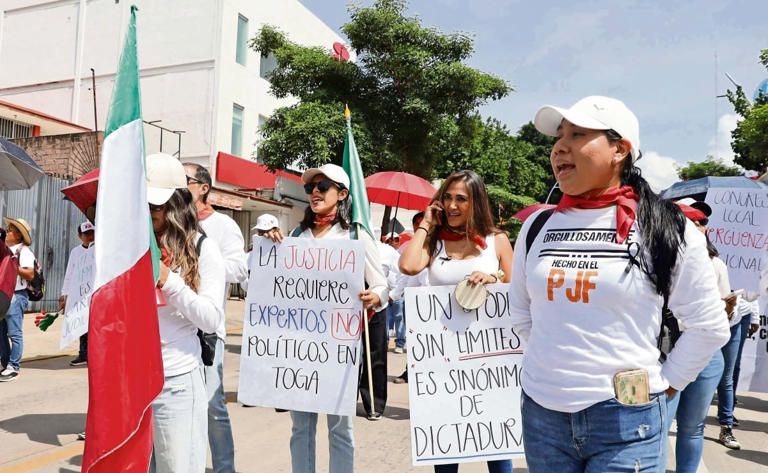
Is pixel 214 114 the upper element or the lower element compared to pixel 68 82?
lower

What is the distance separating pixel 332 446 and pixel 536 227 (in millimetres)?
1851

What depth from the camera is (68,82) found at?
25094 millimetres

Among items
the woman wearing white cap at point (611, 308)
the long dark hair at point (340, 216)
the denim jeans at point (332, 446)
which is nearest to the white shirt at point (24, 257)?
the long dark hair at point (340, 216)

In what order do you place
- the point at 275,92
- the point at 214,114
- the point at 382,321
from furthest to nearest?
the point at 214,114
the point at 275,92
the point at 382,321

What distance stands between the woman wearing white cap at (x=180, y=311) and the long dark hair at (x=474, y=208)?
1.42 meters

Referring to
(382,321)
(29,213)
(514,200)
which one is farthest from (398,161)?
(514,200)

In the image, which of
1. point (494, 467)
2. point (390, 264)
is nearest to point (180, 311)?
point (494, 467)

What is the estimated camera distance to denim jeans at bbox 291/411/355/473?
11.3ft

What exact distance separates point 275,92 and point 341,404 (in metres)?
15.0

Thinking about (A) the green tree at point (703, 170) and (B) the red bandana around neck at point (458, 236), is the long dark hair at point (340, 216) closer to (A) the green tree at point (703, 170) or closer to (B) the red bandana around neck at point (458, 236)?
(B) the red bandana around neck at point (458, 236)

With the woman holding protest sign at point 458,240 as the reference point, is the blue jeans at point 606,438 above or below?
below

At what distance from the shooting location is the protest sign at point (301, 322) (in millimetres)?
3701

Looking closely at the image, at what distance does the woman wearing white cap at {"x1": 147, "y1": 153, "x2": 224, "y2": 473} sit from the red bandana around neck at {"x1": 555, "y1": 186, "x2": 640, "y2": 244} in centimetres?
156

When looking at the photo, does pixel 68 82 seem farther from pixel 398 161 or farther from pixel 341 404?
pixel 341 404
